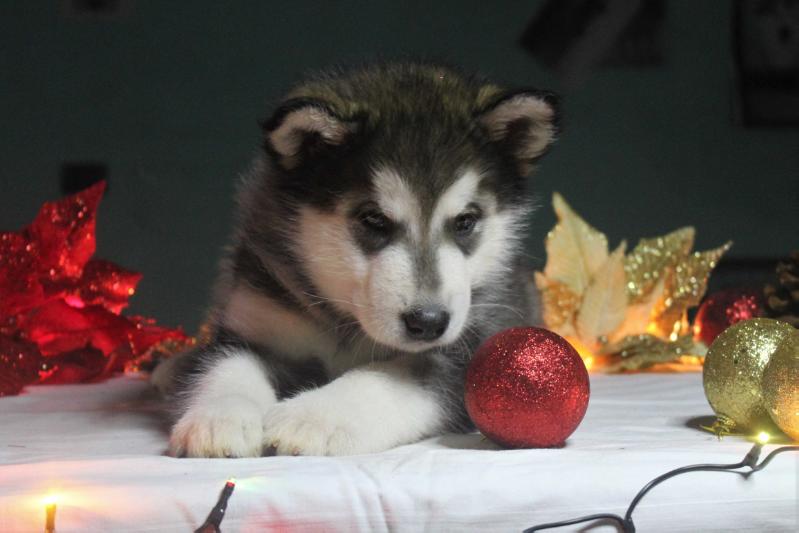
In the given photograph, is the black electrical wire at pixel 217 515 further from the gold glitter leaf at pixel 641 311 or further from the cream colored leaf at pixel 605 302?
the gold glitter leaf at pixel 641 311

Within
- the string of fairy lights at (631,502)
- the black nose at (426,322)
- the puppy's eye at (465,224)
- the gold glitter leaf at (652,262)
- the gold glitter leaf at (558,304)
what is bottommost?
the gold glitter leaf at (558,304)

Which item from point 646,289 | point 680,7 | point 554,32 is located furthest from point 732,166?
point 646,289

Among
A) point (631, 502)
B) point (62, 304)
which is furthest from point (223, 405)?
point (62, 304)

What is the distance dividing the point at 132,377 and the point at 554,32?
2.40m

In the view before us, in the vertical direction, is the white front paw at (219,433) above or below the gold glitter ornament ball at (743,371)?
below

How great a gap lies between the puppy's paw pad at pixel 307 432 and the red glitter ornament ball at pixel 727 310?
4.35 feet

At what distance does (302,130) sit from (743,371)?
81 cm

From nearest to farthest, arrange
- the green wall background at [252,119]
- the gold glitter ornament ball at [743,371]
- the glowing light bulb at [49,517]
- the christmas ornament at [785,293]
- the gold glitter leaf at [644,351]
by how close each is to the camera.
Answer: the glowing light bulb at [49,517]
the gold glitter ornament ball at [743,371]
the christmas ornament at [785,293]
the gold glitter leaf at [644,351]
the green wall background at [252,119]

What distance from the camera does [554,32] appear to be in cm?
392

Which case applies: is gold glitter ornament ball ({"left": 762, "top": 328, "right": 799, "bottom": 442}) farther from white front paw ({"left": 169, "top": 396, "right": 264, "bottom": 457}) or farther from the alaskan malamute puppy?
white front paw ({"left": 169, "top": 396, "right": 264, "bottom": 457})

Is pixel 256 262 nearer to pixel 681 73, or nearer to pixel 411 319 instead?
pixel 411 319

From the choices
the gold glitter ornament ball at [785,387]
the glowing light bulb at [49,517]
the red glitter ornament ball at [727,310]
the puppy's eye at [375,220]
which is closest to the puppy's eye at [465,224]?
the puppy's eye at [375,220]

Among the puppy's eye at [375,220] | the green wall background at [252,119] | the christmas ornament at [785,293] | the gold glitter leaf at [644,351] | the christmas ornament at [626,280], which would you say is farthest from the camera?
the green wall background at [252,119]

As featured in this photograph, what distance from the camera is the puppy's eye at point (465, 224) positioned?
1609 millimetres
